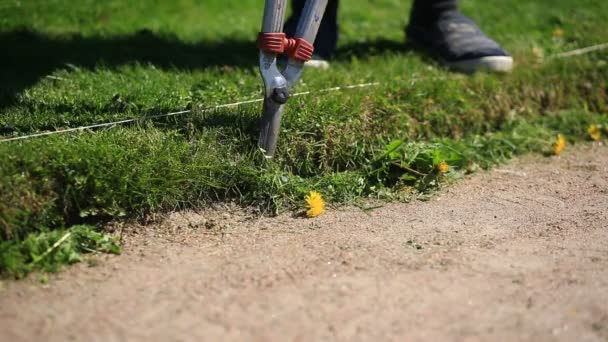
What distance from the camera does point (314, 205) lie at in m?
2.85

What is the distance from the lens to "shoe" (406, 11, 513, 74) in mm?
3975

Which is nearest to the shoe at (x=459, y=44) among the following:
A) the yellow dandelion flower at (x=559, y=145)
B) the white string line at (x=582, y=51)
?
the white string line at (x=582, y=51)

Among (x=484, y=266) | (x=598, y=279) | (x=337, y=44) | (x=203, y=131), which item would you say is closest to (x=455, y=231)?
(x=484, y=266)

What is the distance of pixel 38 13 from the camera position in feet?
15.2

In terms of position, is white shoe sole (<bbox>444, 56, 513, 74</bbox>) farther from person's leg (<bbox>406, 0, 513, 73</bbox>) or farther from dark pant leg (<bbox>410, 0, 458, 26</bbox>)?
dark pant leg (<bbox>410, 0, 458, 26</bbox>)

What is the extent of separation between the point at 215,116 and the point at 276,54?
389 mm

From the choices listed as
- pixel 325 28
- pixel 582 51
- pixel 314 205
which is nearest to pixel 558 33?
pixel 582 51

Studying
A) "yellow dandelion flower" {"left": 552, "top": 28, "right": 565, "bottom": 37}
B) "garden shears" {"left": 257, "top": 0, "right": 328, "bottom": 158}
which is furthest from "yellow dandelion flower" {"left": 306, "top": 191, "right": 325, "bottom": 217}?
"yellow dandelion flower" {"left": 552, "top": 28, "right": 565, "bottom": 37}

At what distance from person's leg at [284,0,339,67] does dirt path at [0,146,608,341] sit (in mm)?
1398

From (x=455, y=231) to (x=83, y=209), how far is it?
4.57ft

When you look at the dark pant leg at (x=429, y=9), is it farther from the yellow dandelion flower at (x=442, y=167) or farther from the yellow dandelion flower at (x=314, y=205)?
the yellow dandelion flower at (x=314, y=205)

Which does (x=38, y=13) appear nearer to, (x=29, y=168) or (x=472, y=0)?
(x=29, y=168)

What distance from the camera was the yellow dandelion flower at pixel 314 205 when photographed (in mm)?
2848

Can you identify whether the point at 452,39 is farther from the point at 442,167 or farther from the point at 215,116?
the point at 215,116
